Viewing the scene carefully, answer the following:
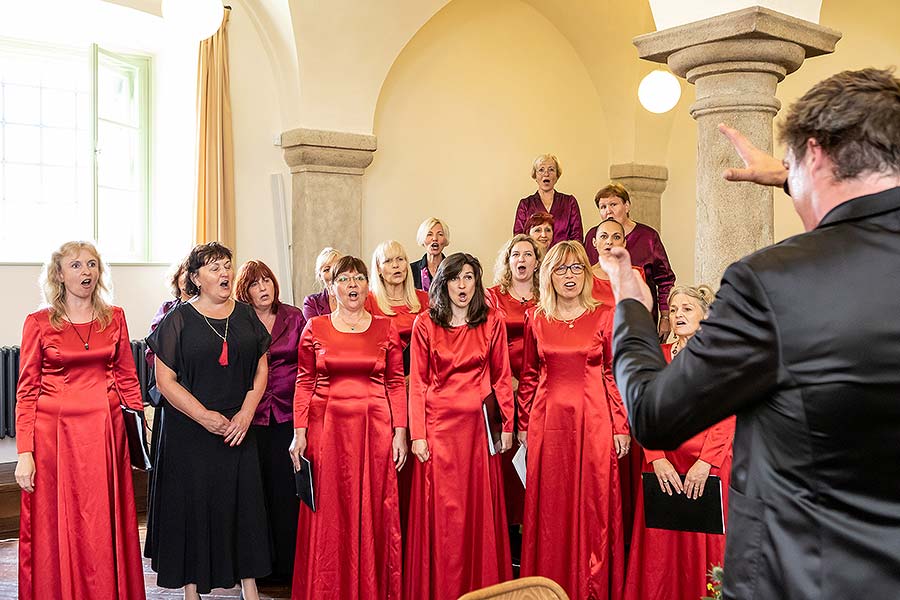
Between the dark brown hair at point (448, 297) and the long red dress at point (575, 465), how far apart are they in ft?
0.99

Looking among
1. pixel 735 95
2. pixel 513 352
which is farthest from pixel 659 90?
pixel 513 352

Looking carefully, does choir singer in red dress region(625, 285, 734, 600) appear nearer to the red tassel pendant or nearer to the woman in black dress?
the woman in black dress

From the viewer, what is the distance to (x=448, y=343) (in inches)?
169

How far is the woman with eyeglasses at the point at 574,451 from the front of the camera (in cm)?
410

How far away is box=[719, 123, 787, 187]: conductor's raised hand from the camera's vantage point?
1.58 m

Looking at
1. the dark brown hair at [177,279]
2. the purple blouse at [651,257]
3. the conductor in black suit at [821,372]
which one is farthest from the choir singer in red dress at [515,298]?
the conductor in black suit at [821,372]

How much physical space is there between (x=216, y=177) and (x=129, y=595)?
3471mm

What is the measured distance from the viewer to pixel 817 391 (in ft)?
4.16

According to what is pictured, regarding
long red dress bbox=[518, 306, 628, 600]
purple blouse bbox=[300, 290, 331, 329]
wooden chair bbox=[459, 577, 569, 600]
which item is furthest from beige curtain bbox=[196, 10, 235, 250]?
wooden chair bbox=[459, 577, 569, 600]

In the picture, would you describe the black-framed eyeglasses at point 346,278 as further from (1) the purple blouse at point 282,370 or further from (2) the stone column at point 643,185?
(2) the stone column at point 643,185

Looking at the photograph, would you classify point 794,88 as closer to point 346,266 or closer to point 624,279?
point 346,266

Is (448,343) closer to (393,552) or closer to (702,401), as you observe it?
(393,552)

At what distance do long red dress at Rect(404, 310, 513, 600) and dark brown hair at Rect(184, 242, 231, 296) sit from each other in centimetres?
98

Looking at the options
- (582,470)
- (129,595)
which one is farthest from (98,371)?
(582,470)
